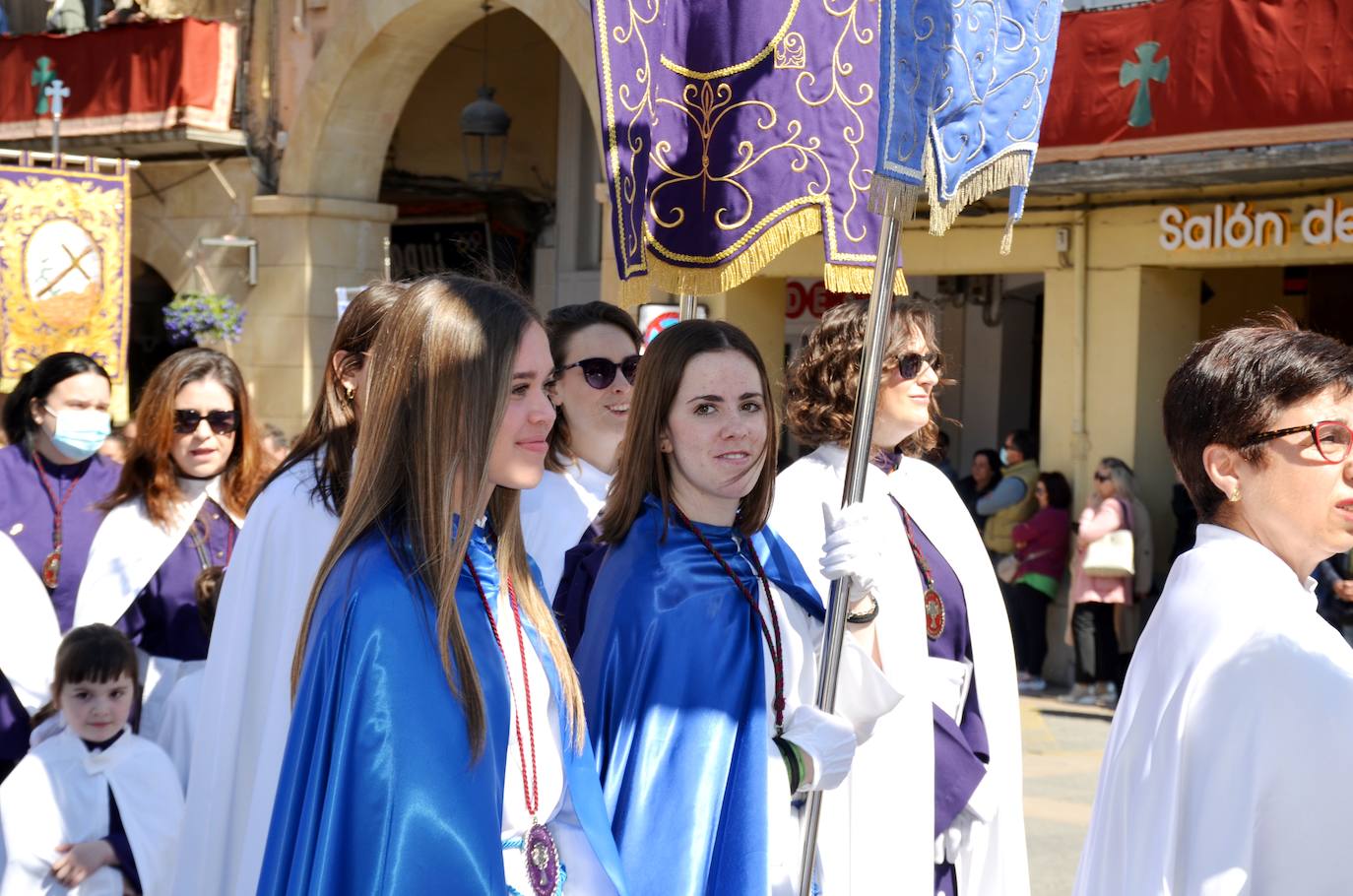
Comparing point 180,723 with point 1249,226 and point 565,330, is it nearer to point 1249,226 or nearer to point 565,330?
→ point 565,330

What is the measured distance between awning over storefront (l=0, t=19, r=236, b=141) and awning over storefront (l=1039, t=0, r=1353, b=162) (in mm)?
8607

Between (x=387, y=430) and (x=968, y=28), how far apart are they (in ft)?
5.60

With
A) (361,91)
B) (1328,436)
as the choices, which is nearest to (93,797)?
(1328,436)

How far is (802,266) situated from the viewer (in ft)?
43.7

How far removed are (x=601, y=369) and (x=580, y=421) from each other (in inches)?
7.2

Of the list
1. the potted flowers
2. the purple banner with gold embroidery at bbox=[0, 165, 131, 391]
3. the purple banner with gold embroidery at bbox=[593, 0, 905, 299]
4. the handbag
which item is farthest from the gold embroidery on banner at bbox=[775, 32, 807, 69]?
the potted flowers

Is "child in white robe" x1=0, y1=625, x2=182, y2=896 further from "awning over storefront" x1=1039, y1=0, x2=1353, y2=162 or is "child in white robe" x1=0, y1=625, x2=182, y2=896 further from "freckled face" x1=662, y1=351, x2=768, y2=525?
"awning over storefront" x1=1039, y1=0, x2=1353, y2=162

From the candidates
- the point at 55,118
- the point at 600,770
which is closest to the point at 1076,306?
the point at 55,118

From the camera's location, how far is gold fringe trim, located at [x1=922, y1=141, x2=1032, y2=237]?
355 centimetres

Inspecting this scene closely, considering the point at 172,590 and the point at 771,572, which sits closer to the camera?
the point at 771,572

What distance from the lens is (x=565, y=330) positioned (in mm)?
4605

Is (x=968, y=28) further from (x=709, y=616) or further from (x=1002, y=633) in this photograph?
(x=1002, y=633)

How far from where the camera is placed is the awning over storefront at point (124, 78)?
15.9m

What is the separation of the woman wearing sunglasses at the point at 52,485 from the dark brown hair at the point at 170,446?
466 millimetres
